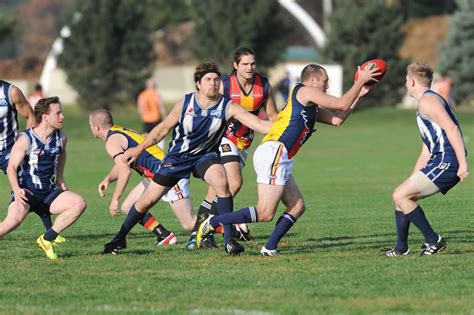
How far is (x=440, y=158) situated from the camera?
34.1ft

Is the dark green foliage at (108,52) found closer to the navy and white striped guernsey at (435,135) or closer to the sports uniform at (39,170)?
the sports uniform at (39,170)

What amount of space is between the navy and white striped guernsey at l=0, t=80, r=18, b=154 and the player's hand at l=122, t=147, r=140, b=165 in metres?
1.93

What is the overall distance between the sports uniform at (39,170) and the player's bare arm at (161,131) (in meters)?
0.72

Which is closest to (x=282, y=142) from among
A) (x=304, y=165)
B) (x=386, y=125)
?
(x=304, y=165)

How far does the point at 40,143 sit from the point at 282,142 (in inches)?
91.2

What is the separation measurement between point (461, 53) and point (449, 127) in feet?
143

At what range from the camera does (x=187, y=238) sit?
12.9 meters

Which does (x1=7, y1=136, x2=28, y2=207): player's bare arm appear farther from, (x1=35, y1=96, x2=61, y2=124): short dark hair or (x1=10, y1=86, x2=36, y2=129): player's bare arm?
(x1=10, y1=86, x2=36, y2=129): player's bare arm

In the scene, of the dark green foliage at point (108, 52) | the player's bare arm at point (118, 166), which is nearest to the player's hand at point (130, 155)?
the player's bare arm at point (118, 166)

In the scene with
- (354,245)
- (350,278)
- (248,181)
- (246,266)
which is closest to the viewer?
(350,278)

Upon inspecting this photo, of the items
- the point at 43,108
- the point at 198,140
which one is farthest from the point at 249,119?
the point at 43,108

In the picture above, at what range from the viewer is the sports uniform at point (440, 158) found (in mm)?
10336

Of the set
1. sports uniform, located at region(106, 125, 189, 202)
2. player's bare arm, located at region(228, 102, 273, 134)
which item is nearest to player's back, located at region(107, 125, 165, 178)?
sports uniform, located at region(106, 125, 189, 202)

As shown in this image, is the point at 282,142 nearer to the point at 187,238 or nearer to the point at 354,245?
the point at 354,245
